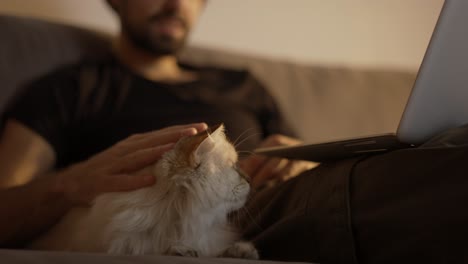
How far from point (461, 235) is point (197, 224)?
0.38 metres

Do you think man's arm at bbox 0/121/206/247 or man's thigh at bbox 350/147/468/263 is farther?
man's arm at bbox 0/121/206/247

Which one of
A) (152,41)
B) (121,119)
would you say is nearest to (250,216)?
(121,119)

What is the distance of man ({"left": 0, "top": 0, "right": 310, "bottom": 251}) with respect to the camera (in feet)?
2.75

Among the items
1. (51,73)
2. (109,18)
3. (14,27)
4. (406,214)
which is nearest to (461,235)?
(406,214)

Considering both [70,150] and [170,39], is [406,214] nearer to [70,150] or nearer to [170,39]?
[70,150]

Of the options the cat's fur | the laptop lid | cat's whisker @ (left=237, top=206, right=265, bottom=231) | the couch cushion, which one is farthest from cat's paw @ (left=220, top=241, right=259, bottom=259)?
the couch cushion

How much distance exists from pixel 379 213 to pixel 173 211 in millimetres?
304

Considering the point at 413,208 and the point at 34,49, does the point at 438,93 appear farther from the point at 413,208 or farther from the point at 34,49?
the point at 34,49

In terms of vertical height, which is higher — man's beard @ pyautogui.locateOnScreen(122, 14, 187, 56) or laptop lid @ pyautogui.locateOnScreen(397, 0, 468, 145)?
laptop lid @ pyautogui.locateOnScreen(397, 0, 468, 145)

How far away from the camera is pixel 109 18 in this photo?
5.73ft

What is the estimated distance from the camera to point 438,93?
2.12ft

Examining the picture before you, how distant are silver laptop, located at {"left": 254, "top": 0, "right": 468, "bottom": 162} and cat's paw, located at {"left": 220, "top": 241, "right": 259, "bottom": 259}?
20 cm

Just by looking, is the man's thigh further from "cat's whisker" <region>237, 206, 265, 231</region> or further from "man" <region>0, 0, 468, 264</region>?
"cat's whisker" <region>237, 206, 265, 231</region>

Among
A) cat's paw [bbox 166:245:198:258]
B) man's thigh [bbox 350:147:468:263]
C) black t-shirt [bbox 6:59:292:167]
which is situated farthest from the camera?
black t-shirt [bbox 6:59:292:167]
